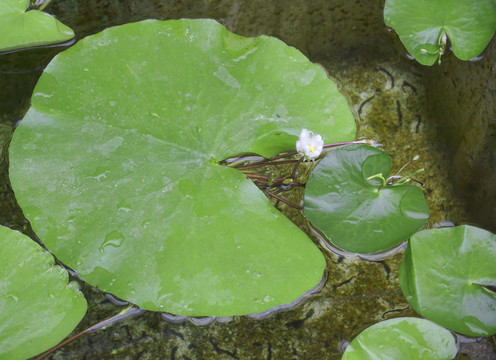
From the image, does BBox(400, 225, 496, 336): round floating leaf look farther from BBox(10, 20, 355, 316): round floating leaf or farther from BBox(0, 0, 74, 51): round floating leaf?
BBox(0, 0, 74, 51): round floating leaf

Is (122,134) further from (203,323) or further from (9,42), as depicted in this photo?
(203,323)

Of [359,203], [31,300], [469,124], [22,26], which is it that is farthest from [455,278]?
[22,26]

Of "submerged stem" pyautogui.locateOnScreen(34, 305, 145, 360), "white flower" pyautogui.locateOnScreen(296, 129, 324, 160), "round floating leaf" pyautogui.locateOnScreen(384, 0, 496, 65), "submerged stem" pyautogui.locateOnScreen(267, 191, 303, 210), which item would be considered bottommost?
"submerged stem" pyautogui.locateOnScreen(34, 305, 145, 360)

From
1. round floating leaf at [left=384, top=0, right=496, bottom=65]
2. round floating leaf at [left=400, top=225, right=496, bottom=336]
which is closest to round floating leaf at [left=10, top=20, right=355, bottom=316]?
round floating leaf at [left=400, top=225, right=496, bottom=336]

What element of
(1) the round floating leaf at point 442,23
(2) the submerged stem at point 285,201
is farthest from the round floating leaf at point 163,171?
(1) the round floating leaf at point 442,23

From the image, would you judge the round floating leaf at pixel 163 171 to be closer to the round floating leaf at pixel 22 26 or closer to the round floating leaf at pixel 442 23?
the round floating leaf at pixel 22 26

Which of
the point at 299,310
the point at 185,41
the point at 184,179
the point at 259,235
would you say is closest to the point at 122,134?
the point at 184,179

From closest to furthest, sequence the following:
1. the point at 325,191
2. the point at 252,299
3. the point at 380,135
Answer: the point at 252,299, the point at 325,191, the point at 380,135
